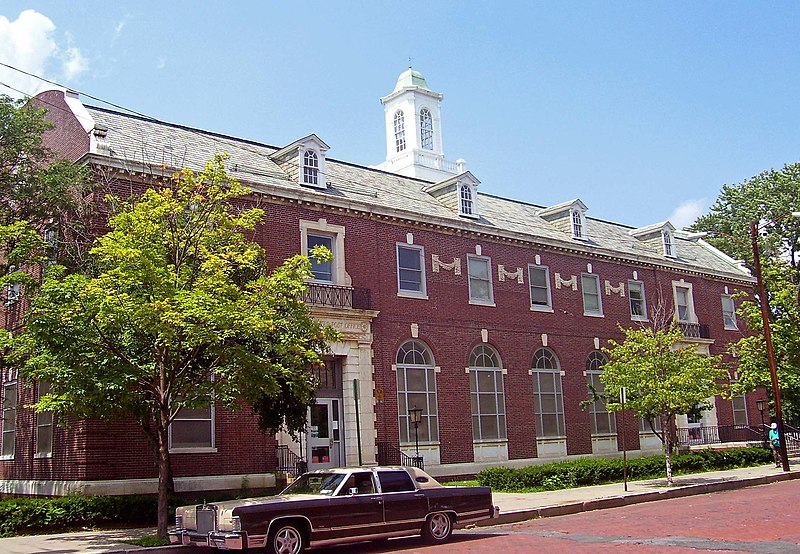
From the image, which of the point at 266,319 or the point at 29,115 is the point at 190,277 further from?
the point at 29,115

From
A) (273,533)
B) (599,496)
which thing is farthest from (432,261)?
(273,533)

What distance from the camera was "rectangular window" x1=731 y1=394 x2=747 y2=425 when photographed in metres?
40.4

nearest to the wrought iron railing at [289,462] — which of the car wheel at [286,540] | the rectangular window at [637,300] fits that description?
the car wheel at [286,540]

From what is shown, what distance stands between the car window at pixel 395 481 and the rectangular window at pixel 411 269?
42.8 ft

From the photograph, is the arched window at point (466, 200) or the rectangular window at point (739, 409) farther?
the rectangular window at point (739, 409)

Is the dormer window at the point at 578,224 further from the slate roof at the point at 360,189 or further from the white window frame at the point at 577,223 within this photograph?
the slate roof at the point at 360,189

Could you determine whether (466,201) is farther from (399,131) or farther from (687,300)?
(399,131)

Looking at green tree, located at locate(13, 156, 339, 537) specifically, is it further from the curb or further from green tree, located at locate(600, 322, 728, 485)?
green tree, located at locate(600, 322, 728, 485)

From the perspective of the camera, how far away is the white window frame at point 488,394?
29.3 meters

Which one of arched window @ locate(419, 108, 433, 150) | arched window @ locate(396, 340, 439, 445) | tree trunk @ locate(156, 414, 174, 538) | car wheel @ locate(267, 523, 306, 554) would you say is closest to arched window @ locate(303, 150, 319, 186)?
arched window @ locate(396, 340, 439, 445)

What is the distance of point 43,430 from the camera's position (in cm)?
2267

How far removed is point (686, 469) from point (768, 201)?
29.1m

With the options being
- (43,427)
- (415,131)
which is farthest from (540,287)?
(415,131)

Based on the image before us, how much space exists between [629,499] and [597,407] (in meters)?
12.5
